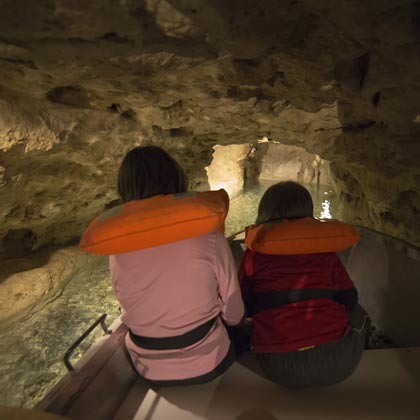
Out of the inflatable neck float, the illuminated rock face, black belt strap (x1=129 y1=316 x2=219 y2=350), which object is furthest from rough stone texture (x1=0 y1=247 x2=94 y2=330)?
the inflatable neck float

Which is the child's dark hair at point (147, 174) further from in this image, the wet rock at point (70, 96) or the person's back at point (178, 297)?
the wet rock at point (70, 96)

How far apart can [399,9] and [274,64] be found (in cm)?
94

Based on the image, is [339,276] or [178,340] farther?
[339,276]

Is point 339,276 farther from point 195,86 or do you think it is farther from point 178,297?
point 195,86

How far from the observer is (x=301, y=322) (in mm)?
1234

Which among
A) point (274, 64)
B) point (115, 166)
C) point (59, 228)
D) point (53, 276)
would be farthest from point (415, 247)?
point (59, 228)

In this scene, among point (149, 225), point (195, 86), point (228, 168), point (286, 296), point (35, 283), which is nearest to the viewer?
point (149, 225)

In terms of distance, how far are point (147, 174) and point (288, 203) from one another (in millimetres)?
648

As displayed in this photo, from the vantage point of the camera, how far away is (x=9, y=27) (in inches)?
60.8

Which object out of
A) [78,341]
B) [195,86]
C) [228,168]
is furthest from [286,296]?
[228,168]

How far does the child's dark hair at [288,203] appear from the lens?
4.52ft

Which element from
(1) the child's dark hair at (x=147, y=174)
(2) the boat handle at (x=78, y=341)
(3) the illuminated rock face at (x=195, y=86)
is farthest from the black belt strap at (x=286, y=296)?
(3) the illuminated rock face at (x=195, y=86)

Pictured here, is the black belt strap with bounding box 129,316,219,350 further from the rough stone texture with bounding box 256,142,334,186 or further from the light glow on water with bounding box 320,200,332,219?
the rough stone texture with bounding box 256,142,334,186

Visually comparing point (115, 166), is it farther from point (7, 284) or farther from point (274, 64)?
point (274, 64)
